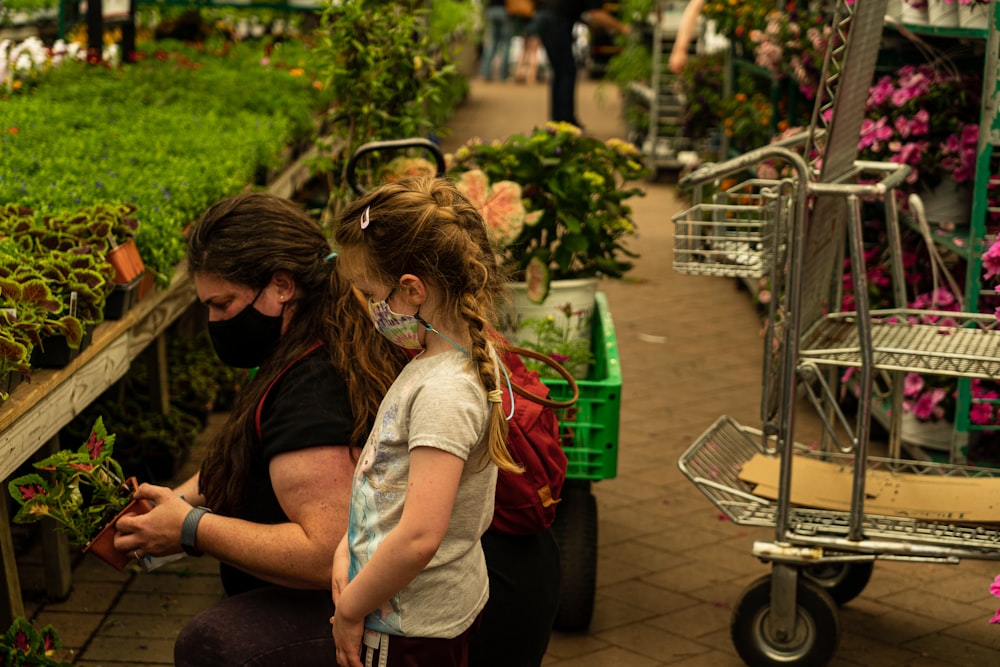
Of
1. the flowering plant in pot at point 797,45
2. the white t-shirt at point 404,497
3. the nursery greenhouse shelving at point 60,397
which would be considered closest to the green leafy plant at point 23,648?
the nursery greenhouse shelving at point 60,397

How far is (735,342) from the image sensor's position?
6914mm

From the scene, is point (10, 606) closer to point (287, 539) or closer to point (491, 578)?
point (287, 539)

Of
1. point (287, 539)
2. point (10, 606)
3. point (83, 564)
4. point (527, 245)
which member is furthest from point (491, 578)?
point (83, 564)

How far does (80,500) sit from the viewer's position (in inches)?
99.0

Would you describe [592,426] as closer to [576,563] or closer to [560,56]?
[576,563]

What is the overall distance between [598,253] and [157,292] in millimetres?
1397

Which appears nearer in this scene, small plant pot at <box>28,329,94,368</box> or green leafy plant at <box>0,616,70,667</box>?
green leafy plant at <box>0,616,70,667</box>

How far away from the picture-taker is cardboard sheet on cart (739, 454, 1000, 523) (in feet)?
11.1

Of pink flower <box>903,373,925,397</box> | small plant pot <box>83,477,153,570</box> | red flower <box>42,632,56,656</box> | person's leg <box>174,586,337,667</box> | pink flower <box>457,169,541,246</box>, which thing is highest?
pink flower <box>457,169,541,246</box>

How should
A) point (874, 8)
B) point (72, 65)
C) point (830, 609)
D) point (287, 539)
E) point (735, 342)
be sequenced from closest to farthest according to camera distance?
point (287, 539) → point (874, 8) → point (830, 609) → point (72, 65) → point (735, 342)

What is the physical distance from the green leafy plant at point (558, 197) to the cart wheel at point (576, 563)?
2.27 feet

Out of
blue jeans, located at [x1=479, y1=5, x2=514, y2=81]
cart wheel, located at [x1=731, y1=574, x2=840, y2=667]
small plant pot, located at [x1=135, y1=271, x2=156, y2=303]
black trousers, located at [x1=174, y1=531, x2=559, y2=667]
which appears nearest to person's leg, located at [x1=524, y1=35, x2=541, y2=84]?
blue jeans, located at [x1=479, y1=5, x2=514, y2=81]

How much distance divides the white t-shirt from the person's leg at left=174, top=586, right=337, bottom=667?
0.31 metres

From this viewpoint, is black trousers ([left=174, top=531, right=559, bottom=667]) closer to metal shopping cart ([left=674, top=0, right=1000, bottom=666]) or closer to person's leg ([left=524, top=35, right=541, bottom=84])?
metal shopping cart ([left=674, top=0, right=1000, bottom=666])
